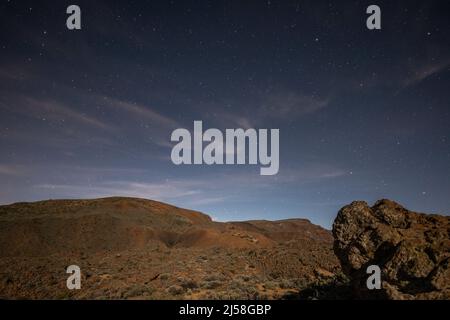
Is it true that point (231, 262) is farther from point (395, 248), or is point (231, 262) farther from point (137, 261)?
point (395, 248)

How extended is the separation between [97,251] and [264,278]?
20150 mm

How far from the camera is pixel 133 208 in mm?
46688

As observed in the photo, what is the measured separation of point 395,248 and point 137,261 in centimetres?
1780

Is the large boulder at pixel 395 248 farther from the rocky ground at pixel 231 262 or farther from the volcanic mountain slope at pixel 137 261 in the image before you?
the volcanic mountain slope at pixel 137 261

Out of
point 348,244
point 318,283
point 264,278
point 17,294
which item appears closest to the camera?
point 348,244

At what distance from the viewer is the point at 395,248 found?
26.3 feet

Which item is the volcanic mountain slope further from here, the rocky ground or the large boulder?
the large boulder

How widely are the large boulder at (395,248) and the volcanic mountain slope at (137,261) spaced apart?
4.32m

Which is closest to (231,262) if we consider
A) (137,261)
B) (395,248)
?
(137,261)

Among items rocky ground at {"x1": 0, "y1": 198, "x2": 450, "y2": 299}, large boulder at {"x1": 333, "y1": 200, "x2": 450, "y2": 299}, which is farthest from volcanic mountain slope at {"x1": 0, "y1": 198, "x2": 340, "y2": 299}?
large boulder at {"x1": 333, "y1": 200, "x2": 450, "y2": 299}

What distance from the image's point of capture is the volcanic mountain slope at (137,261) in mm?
13391

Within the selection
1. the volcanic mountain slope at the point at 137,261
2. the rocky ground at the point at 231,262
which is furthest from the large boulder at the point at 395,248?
the volcanic mountain slope at the point at 137,261
